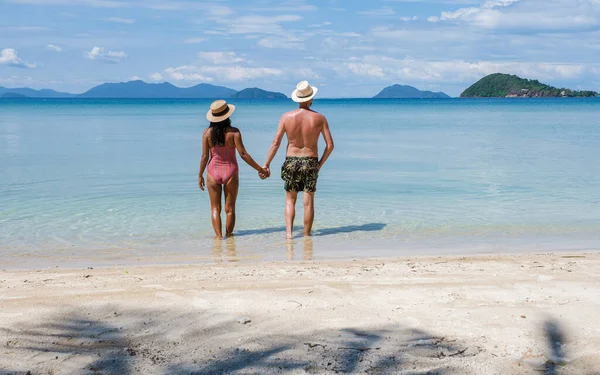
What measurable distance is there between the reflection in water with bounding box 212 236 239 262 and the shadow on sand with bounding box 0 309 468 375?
311cm

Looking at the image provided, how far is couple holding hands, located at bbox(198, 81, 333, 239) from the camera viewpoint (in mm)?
8602

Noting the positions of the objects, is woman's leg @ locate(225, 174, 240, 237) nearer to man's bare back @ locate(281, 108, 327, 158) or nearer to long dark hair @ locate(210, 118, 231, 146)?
long dark hair @ locate(210, 118, 231, 146)

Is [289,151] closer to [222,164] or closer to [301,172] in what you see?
[301,172]

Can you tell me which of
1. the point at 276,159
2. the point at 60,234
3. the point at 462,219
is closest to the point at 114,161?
the point at 276,159

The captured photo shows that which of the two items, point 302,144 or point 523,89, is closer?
point 302,144

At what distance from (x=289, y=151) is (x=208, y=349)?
4831mm

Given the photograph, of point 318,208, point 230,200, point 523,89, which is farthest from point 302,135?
point 523,89

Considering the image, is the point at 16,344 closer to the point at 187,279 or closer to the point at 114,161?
the point at 187,279

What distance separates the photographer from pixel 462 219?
1011 centimetres

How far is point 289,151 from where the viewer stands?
8812 mm

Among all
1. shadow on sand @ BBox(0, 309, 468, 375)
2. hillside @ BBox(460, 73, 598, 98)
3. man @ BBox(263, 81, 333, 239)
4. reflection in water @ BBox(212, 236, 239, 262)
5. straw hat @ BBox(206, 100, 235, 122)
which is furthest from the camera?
hillside @ BBox(460, 73, 598, 98)

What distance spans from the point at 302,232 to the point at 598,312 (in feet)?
16.3

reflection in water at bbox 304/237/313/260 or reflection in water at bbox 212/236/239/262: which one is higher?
reflection in water at bbox 304/237/313/260

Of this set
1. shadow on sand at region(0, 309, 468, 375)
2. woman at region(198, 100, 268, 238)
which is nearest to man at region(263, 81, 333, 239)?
woman at region(198, 100, 268, 238)
